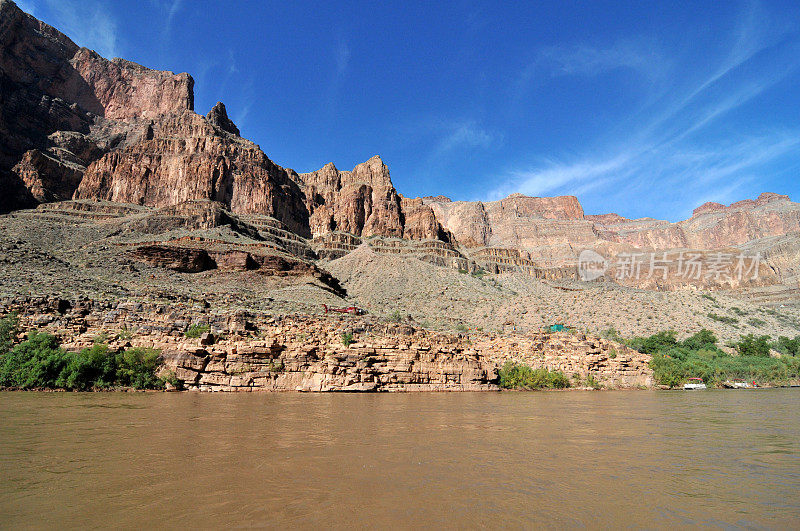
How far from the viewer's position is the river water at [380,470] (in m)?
4.09

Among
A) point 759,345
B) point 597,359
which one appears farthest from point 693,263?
point 597,359

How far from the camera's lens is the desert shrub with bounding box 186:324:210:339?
1960 centimetres

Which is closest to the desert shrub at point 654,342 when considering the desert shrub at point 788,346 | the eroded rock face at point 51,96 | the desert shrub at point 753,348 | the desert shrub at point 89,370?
the desert shrub at point 753,348

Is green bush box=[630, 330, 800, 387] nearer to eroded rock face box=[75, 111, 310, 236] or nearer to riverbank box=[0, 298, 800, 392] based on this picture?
riverbank box=[0, 298, 800, 392]

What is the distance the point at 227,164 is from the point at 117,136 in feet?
167

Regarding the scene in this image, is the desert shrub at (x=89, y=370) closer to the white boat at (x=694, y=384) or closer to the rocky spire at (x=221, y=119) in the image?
the white boat at (x=694, y=384)

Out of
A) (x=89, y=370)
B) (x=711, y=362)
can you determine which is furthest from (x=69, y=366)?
(x=711, y=362)

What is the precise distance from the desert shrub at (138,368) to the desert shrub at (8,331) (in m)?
5.01

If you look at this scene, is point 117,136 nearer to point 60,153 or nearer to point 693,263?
point 60,153

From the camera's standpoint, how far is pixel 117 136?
135 metres

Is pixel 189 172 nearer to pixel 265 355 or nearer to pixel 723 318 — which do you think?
pixel 265 355

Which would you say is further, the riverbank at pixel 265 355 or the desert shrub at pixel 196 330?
the desert shrub at pixel 196 330

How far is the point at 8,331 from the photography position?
18078 millimetres

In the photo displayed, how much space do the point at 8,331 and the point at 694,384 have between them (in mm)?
42920
